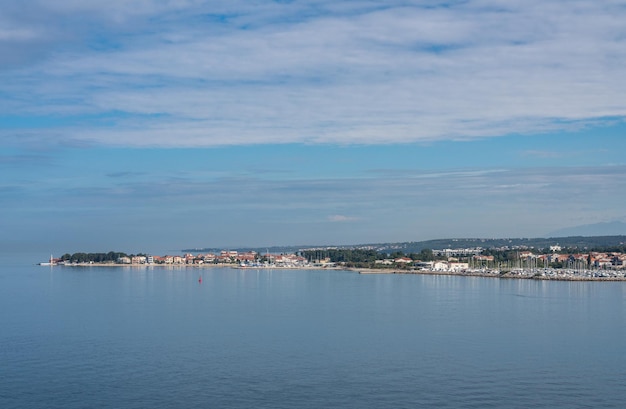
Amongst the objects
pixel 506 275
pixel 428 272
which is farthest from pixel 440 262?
pixel 506 275

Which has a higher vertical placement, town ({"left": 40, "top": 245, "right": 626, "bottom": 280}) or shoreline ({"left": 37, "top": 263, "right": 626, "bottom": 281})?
town ({"left": 40, "top": 245, "right": 626, "bottom": 280})

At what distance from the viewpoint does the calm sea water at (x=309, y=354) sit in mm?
9703

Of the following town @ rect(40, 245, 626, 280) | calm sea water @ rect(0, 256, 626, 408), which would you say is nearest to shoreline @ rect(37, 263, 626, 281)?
town @ rect(40, 245, 626, 280)

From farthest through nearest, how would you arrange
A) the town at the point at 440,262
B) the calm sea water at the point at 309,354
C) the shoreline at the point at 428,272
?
the town at the point at 440,262 → the shoreline at the point at 428,272 → the calm sea water at the point at 309,354

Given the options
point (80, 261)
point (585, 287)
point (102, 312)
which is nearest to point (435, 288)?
point (585, 287)

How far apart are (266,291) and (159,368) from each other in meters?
16.5

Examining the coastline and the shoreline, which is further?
the shoreline

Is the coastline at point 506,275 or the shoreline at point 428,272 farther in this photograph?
the shoreline at point 428,272

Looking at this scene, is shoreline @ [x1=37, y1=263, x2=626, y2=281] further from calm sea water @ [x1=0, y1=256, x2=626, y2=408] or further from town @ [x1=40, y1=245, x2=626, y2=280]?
calm sea water @ [x1=0, y1=256, x2=626, y2=408]

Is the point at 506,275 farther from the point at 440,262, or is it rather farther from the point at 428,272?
the point at 440,262

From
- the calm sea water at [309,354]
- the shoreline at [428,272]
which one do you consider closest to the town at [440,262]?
the shoreline at [428,272]

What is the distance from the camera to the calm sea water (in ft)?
31.8

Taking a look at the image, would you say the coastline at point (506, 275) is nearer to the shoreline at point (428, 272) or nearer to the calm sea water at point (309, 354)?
the shoreline at point (428, 272)

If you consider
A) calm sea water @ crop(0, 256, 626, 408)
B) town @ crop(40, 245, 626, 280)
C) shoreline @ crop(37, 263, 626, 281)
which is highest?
town @ crop(40, 245, 626, 280)
